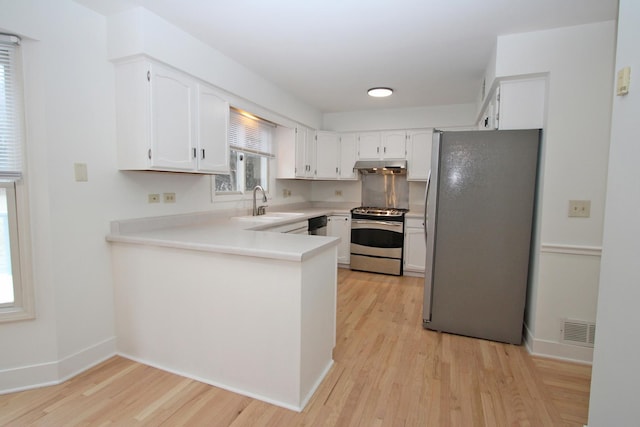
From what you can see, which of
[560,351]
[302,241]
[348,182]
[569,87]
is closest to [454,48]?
[569,87]

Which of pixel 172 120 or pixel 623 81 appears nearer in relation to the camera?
pixel 623 81

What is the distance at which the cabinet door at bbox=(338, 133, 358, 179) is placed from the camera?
491cm

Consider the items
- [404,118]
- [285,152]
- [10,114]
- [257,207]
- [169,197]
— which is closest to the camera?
[10,114]

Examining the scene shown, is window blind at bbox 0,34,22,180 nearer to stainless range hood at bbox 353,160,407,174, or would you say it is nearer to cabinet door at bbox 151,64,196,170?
cabinet door at bbox 151,64,196,170

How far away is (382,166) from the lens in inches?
182

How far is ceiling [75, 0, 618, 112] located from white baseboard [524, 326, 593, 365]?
227 centimetres

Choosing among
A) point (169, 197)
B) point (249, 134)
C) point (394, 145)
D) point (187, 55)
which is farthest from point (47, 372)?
point (394, 145)

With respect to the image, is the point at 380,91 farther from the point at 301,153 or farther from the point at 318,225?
the point at 318,225

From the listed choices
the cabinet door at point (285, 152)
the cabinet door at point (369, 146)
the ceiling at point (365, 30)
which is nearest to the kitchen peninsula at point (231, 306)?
the ceiling at point (365, 30)

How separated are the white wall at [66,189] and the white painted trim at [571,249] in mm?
3061

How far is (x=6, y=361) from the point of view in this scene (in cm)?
188

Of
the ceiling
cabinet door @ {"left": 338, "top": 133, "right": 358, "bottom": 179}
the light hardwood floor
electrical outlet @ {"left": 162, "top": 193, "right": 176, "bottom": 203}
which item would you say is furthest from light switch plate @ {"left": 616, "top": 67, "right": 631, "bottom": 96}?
cabinet door @ {"left": 338, "top": 133, "right": 358, "bottom": 179}

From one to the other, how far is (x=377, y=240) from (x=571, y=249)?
2.36 meters

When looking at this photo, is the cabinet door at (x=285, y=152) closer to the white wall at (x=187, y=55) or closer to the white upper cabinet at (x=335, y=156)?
the white wall at (x=187, y=55)
